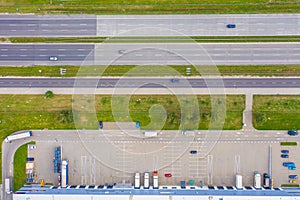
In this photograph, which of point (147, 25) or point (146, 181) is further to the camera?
point (147, 25)

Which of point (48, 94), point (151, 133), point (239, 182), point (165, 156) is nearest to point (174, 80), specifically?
point (151, 133)

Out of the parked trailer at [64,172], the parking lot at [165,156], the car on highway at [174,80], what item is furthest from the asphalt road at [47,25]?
the parked trailer at [64,172]

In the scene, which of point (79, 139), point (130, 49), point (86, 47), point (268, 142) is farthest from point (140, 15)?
point (268, 142)

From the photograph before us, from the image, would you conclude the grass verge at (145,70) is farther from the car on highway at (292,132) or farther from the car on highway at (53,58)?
the car on highway at (292,132)

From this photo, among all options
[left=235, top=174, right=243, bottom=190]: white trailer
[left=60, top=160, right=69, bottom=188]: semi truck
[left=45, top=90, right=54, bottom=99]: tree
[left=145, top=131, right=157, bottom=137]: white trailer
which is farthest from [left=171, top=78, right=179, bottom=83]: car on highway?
Result: [left=60, top=160, right=69, bottom=188]: semi truck

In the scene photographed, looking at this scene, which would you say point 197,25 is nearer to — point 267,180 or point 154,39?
point 154,39

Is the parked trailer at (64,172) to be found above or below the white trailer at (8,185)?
above

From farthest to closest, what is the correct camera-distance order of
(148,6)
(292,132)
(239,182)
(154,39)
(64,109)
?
(64,109), (148,6), (154,39), (239,182), (292,132)

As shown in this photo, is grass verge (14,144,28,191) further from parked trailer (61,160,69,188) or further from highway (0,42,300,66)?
highway (0,42,300,66)
